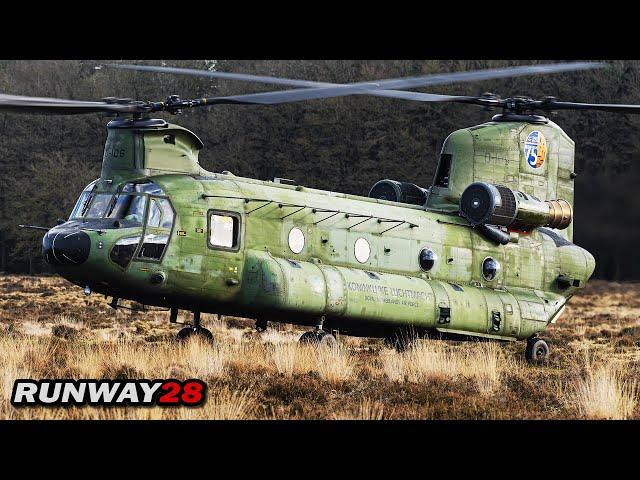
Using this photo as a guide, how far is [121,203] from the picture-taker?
65.6 ft

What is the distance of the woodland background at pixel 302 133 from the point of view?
53.1 metres

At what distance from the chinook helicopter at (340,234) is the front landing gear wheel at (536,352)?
0.10ft

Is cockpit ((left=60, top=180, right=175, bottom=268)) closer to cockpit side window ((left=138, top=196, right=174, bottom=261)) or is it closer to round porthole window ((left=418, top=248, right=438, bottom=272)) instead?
cockpit side window ((left=138, top=196, right=174, bottom=261))

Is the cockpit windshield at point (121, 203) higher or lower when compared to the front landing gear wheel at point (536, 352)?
higher

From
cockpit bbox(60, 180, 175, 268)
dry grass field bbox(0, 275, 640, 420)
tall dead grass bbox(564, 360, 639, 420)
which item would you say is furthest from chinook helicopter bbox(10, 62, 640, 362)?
tall dead grass bbox(564, 360, 639, 420)

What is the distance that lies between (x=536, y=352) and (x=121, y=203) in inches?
392

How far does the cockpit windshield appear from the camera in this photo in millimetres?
19859

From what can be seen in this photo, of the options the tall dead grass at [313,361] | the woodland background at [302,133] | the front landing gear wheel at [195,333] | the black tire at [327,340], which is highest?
the woodland background at [302,133]

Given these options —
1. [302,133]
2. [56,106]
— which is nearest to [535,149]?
[56,106]

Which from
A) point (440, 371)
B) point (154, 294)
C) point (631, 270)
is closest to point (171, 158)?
point (154, 294)

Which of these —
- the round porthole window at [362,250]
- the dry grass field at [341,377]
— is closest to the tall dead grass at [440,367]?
the dry grass field at [341,377]

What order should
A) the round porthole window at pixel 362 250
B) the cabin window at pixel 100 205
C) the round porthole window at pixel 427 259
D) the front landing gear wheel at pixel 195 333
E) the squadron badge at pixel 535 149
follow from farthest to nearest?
the squadron badge at pixel 535 149 → the round porthole window at pixel 427 259 → the round porthole window at pixel 362 250 → the front landing gear wheel at pixel 195 333 → the cabin window at pixel 100 205

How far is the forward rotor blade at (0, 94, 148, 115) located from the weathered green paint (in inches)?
22.3

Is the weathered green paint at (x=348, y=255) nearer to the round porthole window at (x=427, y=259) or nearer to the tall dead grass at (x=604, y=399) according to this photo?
the round porthole window at (x=427, y=259)
